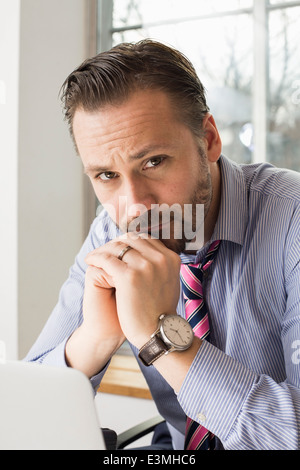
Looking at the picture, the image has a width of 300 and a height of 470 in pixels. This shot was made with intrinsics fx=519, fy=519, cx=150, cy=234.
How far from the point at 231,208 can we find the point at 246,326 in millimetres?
288

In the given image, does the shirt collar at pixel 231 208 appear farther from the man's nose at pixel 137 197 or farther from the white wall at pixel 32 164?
the white wall at pixel 32 164

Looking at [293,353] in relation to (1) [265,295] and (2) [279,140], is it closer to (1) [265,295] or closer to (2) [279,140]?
(1) [265,295]

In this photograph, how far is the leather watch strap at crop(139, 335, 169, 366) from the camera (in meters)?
0.97

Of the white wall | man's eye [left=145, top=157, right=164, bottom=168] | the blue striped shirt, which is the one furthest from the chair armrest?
the white wall

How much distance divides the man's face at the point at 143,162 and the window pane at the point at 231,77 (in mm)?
1138

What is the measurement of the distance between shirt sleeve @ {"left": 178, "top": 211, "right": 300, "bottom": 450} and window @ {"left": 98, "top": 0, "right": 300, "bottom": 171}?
1471mm

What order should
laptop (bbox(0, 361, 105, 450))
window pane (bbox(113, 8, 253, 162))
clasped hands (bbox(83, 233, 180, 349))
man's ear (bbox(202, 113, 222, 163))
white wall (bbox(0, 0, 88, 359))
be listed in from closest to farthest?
1. laptop (bbox(0, 361, 105, 450))
2. clasped hands (bbox(83, 233, 180, 349))
3. man's ear (bbox(202, 113, 222, 163))
4. white wall (bbox(0, 0, 88, 359))
5. window pane (bbox(113, 8, 253, 162))

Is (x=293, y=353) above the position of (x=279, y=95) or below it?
below

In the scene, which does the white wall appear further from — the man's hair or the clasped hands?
the clasped hands

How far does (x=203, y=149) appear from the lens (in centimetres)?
131

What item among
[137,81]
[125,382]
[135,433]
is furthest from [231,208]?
[125,382]

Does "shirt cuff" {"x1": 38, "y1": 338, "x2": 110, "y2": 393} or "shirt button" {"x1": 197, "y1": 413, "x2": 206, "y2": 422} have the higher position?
"shirt button" {"x1": 197, "y1": 413, "x2": 206, "y2": 422}

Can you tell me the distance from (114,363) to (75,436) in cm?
214
